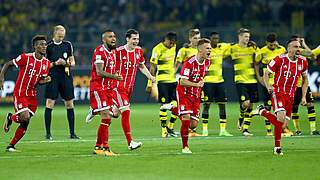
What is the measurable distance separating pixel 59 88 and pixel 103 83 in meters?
4.38

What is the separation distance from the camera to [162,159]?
15023 millimetres

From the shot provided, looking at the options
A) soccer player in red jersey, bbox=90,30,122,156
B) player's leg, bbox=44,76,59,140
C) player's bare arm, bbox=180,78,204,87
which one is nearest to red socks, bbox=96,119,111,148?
soccer player in red jersey, bbox=90,30,122,156

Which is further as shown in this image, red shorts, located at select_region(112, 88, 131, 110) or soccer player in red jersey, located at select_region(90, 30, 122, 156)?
red shorts, located at select_region(112, 88, 131, 110)

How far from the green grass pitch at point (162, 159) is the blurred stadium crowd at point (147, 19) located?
1317 cm

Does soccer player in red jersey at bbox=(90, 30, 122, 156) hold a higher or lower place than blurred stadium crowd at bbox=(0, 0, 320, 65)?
lower

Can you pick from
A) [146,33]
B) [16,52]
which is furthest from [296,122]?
[16,52]

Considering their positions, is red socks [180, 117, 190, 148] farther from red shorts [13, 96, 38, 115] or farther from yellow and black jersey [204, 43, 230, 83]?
yellow and black jersey [204, 43, 230, 83]

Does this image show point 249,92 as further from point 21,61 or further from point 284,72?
point 21,61

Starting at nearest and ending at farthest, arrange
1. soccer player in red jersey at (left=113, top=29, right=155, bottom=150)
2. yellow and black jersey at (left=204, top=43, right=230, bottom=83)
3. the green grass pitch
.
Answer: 1. the green grass pitch
2. soccer player in red jersey at (left=113, top=29, right=155, bottom=150)
3. yellow and black jersey at (left=204, top=43, right=230, bottom=83)

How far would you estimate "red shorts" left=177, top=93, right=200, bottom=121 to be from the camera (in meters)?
16.5

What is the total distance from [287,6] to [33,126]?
1644 cm

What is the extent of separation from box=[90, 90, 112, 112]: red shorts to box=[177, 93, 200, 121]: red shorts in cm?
127

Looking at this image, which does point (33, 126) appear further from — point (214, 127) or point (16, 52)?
point (16, 52)

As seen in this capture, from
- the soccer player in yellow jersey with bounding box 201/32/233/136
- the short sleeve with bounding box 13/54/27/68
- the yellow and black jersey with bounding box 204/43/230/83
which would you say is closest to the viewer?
the short sleeve with bounding box 13/54/27/68
